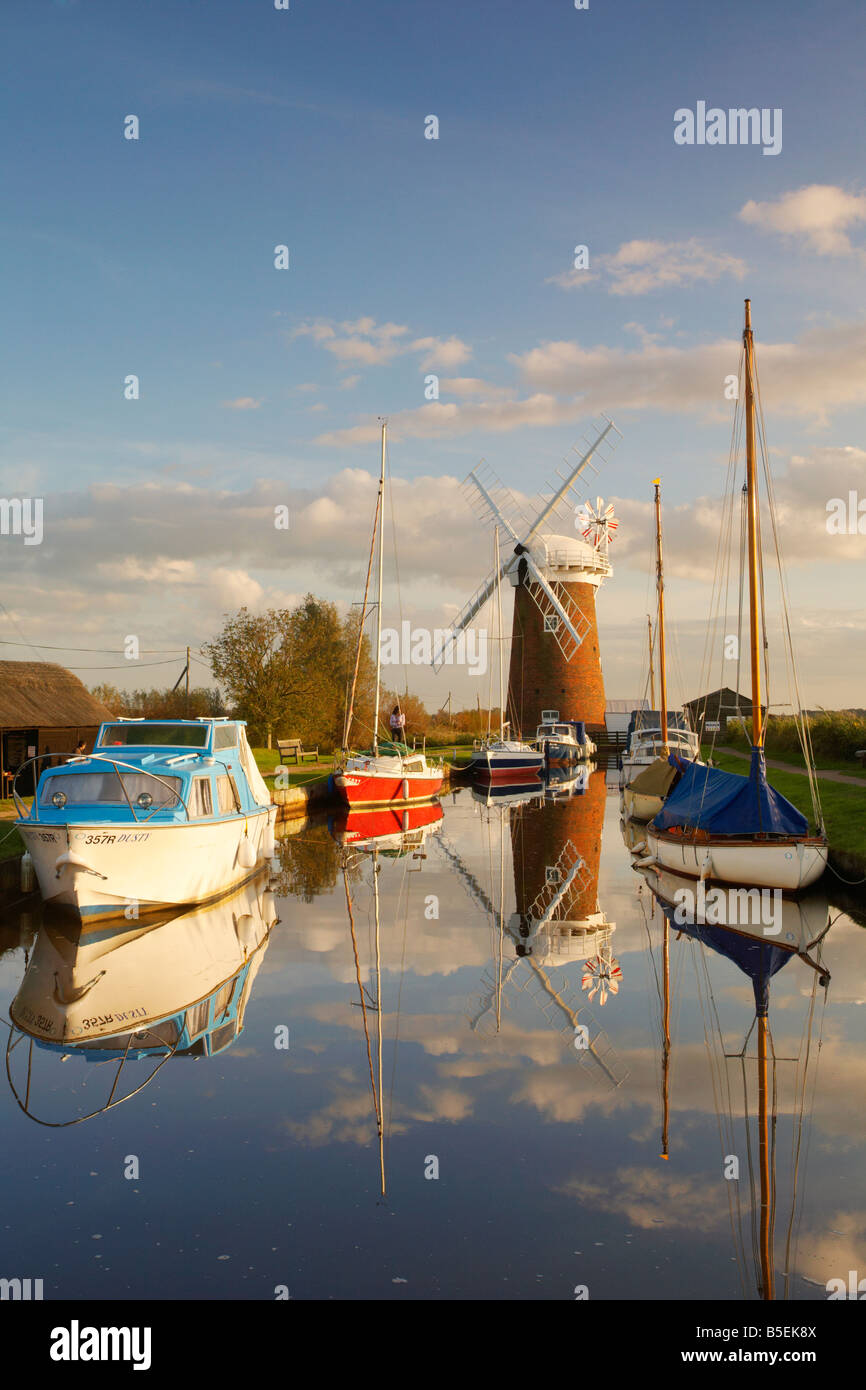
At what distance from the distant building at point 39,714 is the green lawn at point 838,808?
2278 cm

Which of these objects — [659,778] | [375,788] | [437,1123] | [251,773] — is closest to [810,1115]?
[437,1123]

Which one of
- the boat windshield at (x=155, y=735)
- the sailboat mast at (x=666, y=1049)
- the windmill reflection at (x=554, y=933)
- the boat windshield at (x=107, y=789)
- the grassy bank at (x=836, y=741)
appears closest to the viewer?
the sailboat mast at (x=666, y=1049)

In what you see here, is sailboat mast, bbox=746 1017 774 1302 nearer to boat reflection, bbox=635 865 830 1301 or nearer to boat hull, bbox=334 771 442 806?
boat reflection, bbox=635 865 830 1301

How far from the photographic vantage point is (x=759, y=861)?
17516mm

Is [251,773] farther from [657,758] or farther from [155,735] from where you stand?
[657,758]

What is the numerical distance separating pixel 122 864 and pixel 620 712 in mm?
86619

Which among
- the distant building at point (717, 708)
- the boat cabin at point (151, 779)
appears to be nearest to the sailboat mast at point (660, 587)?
the boat cabin at point (151, 779)

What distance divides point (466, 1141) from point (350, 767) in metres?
26.9

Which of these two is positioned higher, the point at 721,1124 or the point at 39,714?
the point at 39,714

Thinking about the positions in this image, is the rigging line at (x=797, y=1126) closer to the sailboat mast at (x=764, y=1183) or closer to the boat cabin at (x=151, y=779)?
the sailboat mast at (x=764, y=1183)

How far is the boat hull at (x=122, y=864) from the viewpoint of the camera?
1472 centimetres

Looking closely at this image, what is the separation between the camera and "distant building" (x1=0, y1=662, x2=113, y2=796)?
107 feet

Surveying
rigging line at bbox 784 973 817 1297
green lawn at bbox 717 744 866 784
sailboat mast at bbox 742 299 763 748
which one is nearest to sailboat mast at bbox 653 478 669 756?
green lawn at bbox 717 744 866 784
